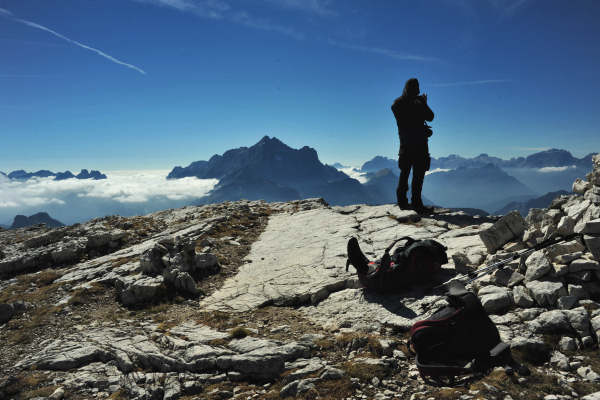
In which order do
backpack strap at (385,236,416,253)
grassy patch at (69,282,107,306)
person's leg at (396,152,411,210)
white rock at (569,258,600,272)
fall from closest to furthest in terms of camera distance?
1. white rock at (569,258,600,272)
2. backpack strap at (385,236,416,253)
3. grassy patch at (69,282,107,306)
4. person's leg at (396,152,411,210)

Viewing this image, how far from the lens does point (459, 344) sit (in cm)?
554

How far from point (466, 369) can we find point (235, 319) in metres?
6.52

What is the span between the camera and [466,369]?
17.4ft

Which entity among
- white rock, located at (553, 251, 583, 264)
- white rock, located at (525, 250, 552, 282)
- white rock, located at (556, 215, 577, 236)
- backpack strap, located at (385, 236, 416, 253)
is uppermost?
white rock, located at (556, 215, 577, 236)

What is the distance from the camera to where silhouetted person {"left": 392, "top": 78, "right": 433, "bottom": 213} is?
1500 cm

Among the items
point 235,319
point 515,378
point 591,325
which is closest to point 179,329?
point 235,319

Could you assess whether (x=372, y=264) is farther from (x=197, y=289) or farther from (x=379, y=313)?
(x=197, y=289)

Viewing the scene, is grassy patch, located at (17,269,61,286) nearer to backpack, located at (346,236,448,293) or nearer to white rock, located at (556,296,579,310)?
backpack, located at (346,236,448,293)

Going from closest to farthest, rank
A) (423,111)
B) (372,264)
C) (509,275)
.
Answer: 1. (509,275)
2. (372,264)
3. (423,111)

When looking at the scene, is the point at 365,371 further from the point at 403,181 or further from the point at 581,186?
the point at 403,181

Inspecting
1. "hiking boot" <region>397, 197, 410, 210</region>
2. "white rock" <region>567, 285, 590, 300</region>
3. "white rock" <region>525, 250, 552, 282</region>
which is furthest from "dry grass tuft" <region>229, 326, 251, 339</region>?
"hiking boot" <region>397, 197, 410, 210</region>

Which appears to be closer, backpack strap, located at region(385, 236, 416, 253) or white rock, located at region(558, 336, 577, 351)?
white rock, located at region(558, 336, 577, 351)

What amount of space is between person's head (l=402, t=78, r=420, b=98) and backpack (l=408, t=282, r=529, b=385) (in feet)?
38.5

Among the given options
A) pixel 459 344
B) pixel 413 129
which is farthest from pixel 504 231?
pixel 413 129
